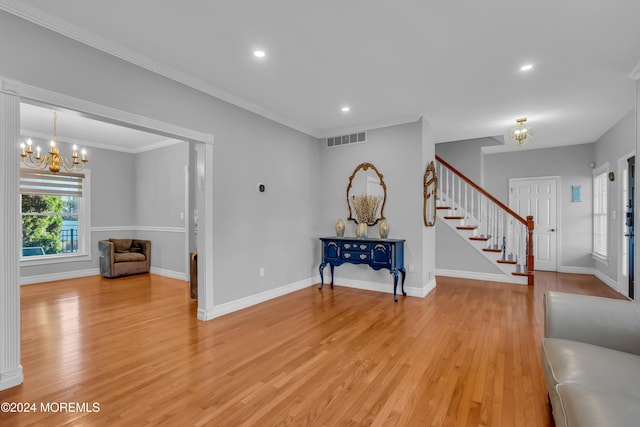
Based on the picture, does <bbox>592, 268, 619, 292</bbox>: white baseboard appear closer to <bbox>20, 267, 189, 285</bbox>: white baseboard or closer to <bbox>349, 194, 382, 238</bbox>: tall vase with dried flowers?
<bbox>349, 194, 382, 238</bbox>: tall vase with dried flowers

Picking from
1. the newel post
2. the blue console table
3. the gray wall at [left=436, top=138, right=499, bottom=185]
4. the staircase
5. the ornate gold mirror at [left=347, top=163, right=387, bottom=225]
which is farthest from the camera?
the gray wall at [left=436, top=138, right=499, bottom=185]

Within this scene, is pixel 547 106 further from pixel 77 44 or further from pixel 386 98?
pixel 77 44

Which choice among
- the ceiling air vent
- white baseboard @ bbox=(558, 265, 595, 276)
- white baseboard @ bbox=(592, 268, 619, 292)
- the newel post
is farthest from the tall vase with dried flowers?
white baseboard @ bbox=(558, 265, 595, 276)

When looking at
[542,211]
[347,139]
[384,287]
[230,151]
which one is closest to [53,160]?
[230,151]

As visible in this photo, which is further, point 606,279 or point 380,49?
point 606,279

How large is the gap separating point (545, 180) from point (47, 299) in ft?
31.0

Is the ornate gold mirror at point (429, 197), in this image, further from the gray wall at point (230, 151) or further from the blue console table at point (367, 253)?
the gray wall at point (230, 151)

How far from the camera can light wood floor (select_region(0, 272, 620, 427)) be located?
1.95m

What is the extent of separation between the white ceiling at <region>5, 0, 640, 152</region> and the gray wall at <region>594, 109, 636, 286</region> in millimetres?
639

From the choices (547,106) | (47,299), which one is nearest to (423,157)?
(547,106)

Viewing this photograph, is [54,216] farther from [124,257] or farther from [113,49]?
[113,49]

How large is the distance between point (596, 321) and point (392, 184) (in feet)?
10.7

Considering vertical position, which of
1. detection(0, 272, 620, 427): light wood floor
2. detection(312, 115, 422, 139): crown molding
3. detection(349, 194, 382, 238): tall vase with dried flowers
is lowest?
detection(0, 272, 620, 427): light wood floor

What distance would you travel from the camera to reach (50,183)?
603cm
